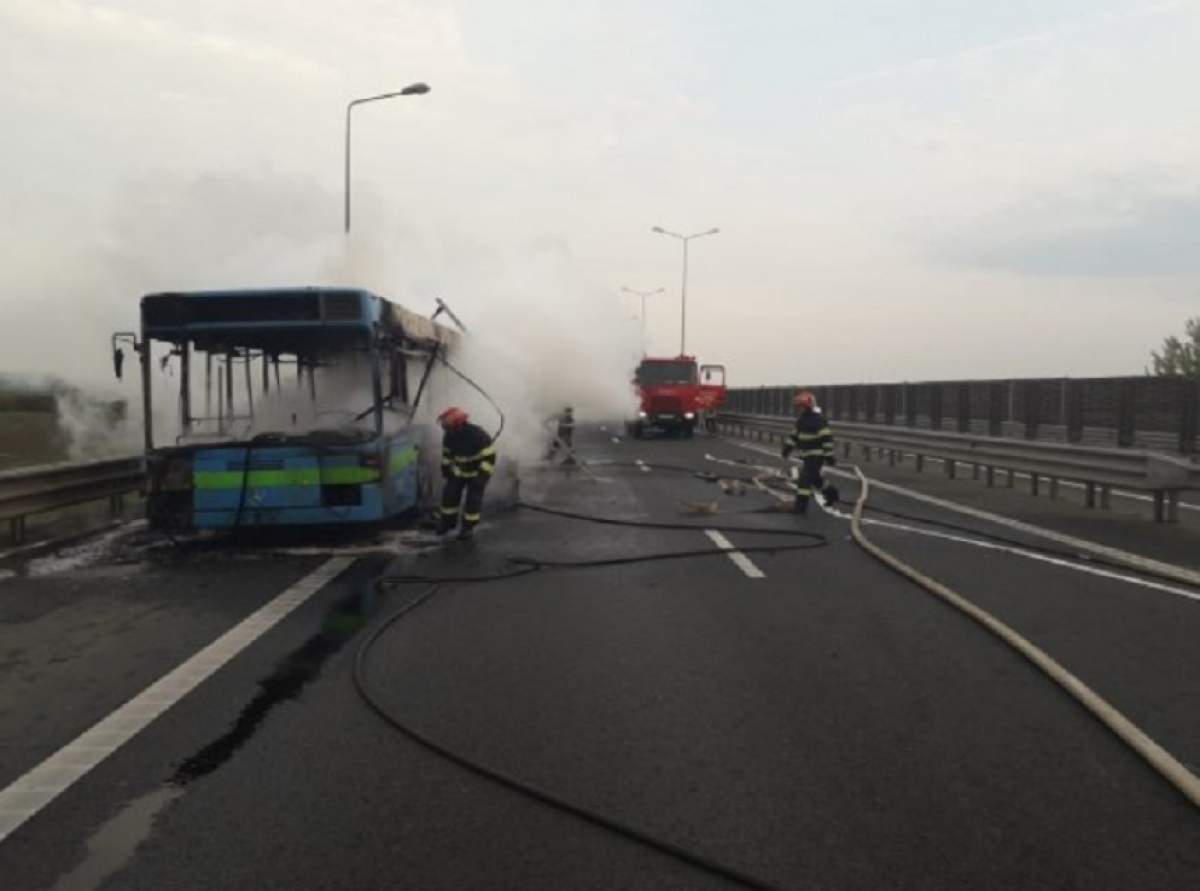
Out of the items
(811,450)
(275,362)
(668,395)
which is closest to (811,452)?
(811,450)

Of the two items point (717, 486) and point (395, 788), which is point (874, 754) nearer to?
point (395, 788)

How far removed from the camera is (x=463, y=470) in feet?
39.2

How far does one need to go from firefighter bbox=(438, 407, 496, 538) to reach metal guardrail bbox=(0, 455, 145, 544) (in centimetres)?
310

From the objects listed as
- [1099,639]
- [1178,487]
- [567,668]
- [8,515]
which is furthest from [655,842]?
[1178,487]

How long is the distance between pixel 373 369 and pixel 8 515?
3807 millimetres

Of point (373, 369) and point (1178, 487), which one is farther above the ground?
point (373, 369)

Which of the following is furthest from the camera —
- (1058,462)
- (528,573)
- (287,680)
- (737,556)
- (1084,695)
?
(1058,462)

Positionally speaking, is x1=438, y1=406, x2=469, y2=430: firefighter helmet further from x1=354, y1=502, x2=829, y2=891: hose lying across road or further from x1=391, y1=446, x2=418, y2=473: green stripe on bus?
x1=354, y1=502, x2=829, y2=891: hose lying across road

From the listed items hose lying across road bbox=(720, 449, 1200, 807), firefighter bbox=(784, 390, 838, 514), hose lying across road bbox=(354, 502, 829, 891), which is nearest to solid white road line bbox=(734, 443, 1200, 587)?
hose lying across road bbox=(720, 449, 1200, 807)

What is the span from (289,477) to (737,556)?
14.2 ft

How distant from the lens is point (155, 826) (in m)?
3.96

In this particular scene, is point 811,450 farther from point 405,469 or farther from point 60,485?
point 60,485

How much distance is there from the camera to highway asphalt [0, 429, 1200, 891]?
3682mm

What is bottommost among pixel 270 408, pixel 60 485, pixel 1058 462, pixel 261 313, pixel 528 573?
pixel 528 573
